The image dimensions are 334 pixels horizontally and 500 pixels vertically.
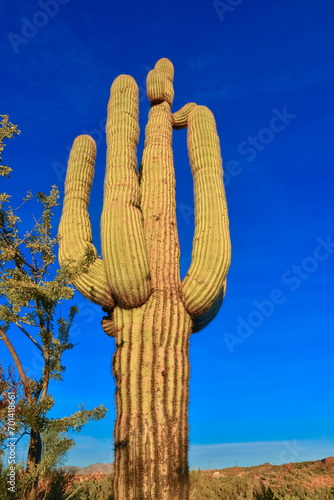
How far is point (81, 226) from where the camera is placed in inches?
216

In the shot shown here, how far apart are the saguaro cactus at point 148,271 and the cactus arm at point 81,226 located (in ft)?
0.05

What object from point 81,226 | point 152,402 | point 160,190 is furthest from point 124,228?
point 152,402

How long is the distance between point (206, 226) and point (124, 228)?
1249mm

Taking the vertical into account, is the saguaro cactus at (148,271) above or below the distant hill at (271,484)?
above

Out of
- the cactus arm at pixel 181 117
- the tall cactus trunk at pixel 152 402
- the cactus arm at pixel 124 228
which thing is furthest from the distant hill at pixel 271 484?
the cactus arm at pixel 181 117

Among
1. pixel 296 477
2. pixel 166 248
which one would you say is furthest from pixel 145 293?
pixel 296 477

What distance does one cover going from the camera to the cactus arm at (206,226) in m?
4.95

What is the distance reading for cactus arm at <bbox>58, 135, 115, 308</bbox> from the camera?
16.1 ft

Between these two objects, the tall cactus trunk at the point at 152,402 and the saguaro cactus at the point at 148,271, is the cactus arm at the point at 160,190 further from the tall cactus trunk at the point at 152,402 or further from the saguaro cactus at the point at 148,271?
the tall cactus trunk at the point at 152,402

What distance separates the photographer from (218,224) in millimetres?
5352

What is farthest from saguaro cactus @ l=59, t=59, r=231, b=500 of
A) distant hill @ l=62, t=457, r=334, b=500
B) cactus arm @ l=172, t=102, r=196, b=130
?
distant hill @ l=62, t=457, r=334, b=500

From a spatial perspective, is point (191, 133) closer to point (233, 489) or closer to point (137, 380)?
point (137, 380)

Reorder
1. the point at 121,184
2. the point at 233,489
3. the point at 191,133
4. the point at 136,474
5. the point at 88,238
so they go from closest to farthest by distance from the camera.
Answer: the point at 136,474, the point at 121,184, the point at 88,238, the point at 191,133, the point at 233,489

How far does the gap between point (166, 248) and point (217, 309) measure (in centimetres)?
137
